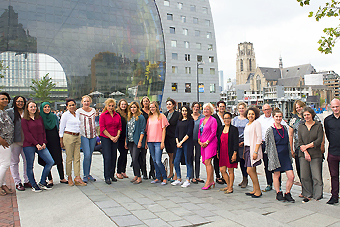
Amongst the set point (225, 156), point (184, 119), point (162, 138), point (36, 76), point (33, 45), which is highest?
point (33, 45)

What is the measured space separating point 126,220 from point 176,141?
2.97m

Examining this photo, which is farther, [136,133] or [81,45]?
[81,45]

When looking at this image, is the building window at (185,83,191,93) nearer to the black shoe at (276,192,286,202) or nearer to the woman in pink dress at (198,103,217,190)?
the woman in pink dress at (198,103,217,190)

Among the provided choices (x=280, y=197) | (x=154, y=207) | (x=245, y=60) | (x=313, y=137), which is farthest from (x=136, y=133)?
(x=245, y=60)

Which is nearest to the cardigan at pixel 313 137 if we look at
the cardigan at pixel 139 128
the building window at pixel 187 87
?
the cardigan at pixel 139 128

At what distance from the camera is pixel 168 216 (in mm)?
4457

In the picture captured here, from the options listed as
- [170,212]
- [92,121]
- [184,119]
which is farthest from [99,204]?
[184,119]

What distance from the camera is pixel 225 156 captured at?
6.37 meters

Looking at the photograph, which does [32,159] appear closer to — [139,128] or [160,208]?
[139,128]

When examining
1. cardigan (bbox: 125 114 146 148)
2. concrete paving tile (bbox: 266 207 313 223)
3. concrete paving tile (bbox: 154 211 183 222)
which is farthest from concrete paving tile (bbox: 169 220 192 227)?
cardigan (bbox: 125 114 146 148)

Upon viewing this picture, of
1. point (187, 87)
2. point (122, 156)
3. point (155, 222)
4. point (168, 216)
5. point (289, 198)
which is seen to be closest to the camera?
point (155, 222)

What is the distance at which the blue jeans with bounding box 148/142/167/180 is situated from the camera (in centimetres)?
684

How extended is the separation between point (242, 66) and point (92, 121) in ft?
579

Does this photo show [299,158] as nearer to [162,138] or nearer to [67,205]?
[162,138]
